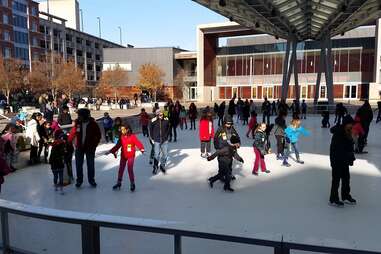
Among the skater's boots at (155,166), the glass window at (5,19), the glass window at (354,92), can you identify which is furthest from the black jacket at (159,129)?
the glass window at (5,19)

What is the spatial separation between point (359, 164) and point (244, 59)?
173ft

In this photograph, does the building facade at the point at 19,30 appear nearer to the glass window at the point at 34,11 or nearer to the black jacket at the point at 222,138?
the glass window at the point at 34,11

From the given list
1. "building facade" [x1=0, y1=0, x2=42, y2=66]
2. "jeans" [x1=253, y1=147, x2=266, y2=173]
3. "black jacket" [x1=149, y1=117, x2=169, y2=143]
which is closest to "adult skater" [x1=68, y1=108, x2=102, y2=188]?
"black jacket" [x1=149, y1=117, x2=169, y2=143]

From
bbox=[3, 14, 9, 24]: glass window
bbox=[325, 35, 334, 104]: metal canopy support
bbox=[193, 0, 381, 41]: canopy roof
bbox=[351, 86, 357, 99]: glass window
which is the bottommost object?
bbox=[351, 86, 357, 99]: glass window

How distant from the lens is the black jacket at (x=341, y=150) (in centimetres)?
597

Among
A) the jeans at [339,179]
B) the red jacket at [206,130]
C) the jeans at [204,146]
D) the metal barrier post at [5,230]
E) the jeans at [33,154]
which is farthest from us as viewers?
the jeans at [204,146]

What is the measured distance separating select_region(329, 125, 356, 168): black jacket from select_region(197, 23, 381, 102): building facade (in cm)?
4956

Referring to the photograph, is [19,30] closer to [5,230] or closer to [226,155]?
[226,155]

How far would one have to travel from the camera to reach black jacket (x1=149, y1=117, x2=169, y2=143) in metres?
8.55

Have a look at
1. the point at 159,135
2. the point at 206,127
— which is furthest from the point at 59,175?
the point at 206,127

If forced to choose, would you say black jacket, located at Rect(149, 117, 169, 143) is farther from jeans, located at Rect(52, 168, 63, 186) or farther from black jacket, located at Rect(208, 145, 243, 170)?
jeans, located at Rect(52, 168, 63, 186)

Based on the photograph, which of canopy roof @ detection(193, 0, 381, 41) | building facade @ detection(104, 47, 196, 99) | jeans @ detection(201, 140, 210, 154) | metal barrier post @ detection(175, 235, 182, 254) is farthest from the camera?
building facade @ detection(104, 47, 196, 99)

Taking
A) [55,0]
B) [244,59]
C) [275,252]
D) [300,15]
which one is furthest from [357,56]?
[55,0]

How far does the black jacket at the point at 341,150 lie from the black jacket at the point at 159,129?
385 cm
